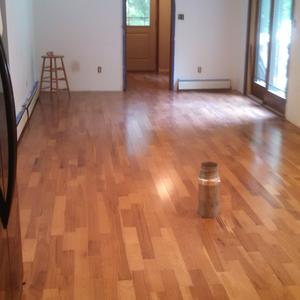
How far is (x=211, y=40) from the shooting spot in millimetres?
8430

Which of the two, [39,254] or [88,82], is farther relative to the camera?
[88,82]

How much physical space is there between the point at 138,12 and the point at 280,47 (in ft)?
14.4

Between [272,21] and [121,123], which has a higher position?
[272,21]

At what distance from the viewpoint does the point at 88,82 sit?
27.3 feet

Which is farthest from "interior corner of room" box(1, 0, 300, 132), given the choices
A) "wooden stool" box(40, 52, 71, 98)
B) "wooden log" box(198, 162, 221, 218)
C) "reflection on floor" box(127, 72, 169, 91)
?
"wooden log" box(198, 162, 221, 218)

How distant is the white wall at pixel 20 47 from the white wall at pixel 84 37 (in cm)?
45

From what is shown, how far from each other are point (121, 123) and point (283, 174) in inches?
92.7

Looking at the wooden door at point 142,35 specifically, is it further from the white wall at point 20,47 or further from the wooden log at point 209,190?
the wooden log at point 209,190

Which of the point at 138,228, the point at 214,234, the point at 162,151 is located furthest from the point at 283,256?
the point at 162,151

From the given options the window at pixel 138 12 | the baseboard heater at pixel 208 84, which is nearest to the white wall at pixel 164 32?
the window at pixel 138 12

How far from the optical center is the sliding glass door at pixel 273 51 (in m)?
6.43

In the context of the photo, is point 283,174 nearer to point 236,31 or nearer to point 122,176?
point 122,176

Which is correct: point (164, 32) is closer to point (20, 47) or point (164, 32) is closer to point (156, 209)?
point (20, 47)

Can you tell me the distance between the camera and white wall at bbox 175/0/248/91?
8211 millimetres
